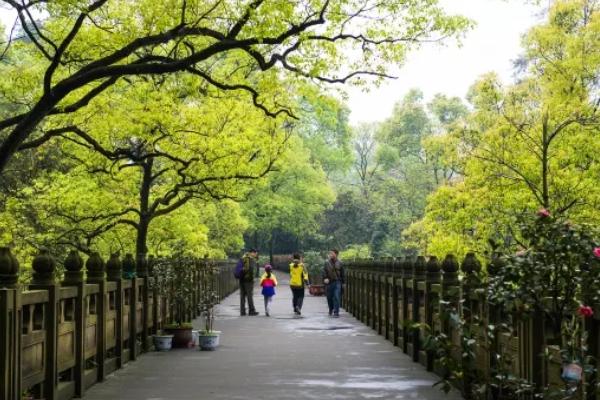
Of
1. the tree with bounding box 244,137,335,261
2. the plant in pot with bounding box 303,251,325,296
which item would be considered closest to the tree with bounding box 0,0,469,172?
the plant in pot with bounding box 303,251,325,296

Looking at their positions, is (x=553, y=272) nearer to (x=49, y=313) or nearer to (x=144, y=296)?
(x=49, y=313)

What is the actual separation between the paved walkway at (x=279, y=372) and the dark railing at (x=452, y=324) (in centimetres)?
46

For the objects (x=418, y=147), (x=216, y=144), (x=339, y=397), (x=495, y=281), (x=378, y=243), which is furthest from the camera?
(x=418, y=147)

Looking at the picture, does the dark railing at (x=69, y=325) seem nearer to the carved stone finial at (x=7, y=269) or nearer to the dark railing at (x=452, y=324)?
the carved stone finial at (x=7, y=269)

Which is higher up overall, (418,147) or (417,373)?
(418,147)

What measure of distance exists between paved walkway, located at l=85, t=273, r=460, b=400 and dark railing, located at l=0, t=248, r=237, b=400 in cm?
33

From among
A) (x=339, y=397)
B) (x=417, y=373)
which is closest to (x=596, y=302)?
(x=339, y=397)

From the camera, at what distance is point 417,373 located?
11734 mm

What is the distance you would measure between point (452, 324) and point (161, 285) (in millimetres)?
10625

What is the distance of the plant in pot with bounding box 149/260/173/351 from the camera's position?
49.0ft

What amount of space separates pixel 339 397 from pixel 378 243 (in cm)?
5373

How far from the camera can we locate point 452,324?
5.98m

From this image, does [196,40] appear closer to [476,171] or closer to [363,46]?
[363,46]

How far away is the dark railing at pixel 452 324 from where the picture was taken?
6031mm
